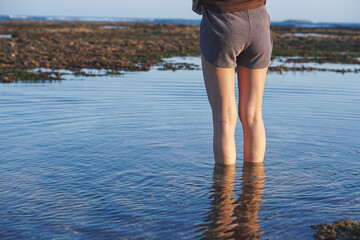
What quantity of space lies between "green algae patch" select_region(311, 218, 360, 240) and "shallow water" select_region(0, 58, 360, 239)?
8 cm

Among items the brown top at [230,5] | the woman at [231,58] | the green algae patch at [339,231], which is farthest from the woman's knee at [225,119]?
the green algae patch at [339,231]

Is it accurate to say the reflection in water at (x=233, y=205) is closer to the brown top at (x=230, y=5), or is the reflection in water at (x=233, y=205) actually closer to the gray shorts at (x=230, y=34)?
the gray shorts at (x=230, y=34)

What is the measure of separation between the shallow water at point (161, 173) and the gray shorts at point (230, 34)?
116 cm

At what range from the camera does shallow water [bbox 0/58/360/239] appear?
327 cm

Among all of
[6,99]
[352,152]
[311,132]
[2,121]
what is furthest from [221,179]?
[6,99]

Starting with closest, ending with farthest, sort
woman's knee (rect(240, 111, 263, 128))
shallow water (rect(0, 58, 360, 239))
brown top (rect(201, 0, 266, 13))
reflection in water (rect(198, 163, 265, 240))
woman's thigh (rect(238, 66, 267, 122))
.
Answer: reflection in water (rect(198, 163, 265, 240))
shallow water (rect(0, 58, 360, 239))
brown top (rect(201, 0, 266, 13))
woman's thigh (rect(238, 66, 267, 122))
woman's knee (rect(240, 111, 263, 128))

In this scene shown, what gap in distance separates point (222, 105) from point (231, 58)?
44 cm

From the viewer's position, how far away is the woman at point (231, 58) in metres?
3.83

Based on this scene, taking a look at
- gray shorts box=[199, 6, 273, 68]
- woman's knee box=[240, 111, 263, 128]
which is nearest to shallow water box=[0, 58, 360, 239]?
woman's knee box=[240, 111, 263, 128]

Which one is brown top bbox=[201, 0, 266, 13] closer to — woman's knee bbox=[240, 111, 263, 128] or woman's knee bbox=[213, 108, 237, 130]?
woman's knee bbox=[213, 108, 237, 130]

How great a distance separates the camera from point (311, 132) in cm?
645

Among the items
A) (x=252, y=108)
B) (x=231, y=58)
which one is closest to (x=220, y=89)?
(x=231, y=58)

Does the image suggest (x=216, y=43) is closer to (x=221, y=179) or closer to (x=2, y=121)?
(x=221, y=179)

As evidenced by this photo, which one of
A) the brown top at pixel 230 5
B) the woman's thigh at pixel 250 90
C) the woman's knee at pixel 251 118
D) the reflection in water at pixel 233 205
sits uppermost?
the brown top at pixel 230 5
